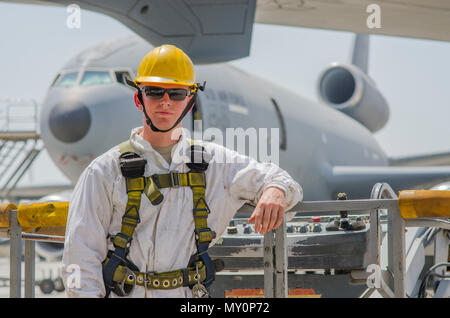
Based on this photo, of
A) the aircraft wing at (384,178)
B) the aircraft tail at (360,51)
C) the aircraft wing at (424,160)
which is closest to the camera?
the aircraft wing at (384,178)

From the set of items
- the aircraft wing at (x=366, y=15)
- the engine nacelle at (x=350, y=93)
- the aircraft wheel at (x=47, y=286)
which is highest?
the engine nacelle at (x=350, y=93)

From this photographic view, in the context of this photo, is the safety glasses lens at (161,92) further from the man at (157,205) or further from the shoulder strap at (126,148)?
the shoulder strap at (126,148)

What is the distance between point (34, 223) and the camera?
278cm

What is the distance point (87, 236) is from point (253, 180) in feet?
2.30

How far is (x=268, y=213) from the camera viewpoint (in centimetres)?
227

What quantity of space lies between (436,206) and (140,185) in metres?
1.15

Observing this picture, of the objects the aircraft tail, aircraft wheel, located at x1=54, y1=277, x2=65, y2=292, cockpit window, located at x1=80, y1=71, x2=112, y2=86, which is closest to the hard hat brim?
cockpit window, located at x1=80, y1=71, x2=112, y2=86

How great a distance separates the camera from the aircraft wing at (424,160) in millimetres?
18072

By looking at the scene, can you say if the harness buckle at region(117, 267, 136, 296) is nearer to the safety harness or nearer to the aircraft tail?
the safety harness

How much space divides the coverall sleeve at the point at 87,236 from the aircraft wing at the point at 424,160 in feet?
56.3

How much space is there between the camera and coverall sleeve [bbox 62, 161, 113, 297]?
2.20 m

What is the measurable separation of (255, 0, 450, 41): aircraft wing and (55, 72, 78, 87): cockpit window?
4.08 metres

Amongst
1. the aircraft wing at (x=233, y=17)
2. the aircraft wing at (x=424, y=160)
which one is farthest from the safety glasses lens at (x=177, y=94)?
the aircraft wing at (x=424, y=160)
